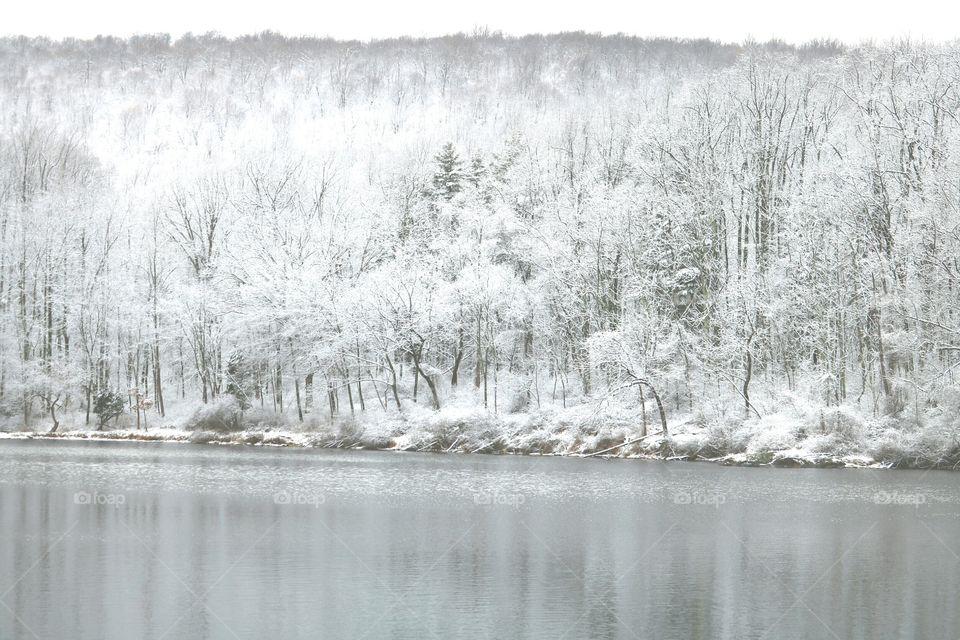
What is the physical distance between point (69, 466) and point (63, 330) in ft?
89.5

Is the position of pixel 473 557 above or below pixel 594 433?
above

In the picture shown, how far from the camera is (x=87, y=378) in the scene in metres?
56.1

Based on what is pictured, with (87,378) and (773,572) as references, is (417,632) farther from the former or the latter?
(87,378)

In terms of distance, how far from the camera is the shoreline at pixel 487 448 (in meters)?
37.6

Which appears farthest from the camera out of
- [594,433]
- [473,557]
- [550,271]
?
[550,271]

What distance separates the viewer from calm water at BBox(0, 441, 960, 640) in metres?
13.5

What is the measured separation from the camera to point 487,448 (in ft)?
151

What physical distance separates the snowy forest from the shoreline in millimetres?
1284

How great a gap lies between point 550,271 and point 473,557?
36.9 meters

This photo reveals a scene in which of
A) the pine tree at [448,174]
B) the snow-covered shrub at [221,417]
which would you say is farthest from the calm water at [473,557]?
the pine tree at [448,174]

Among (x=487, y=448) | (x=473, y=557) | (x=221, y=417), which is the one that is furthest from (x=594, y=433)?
(x=473, y=557)

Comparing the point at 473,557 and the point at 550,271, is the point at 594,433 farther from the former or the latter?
the point at 473,557

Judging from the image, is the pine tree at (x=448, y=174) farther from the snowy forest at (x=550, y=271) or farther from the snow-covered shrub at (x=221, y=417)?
the snow-covered shrub at (x=221, y=417)

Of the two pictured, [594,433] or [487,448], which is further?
[487,448]
